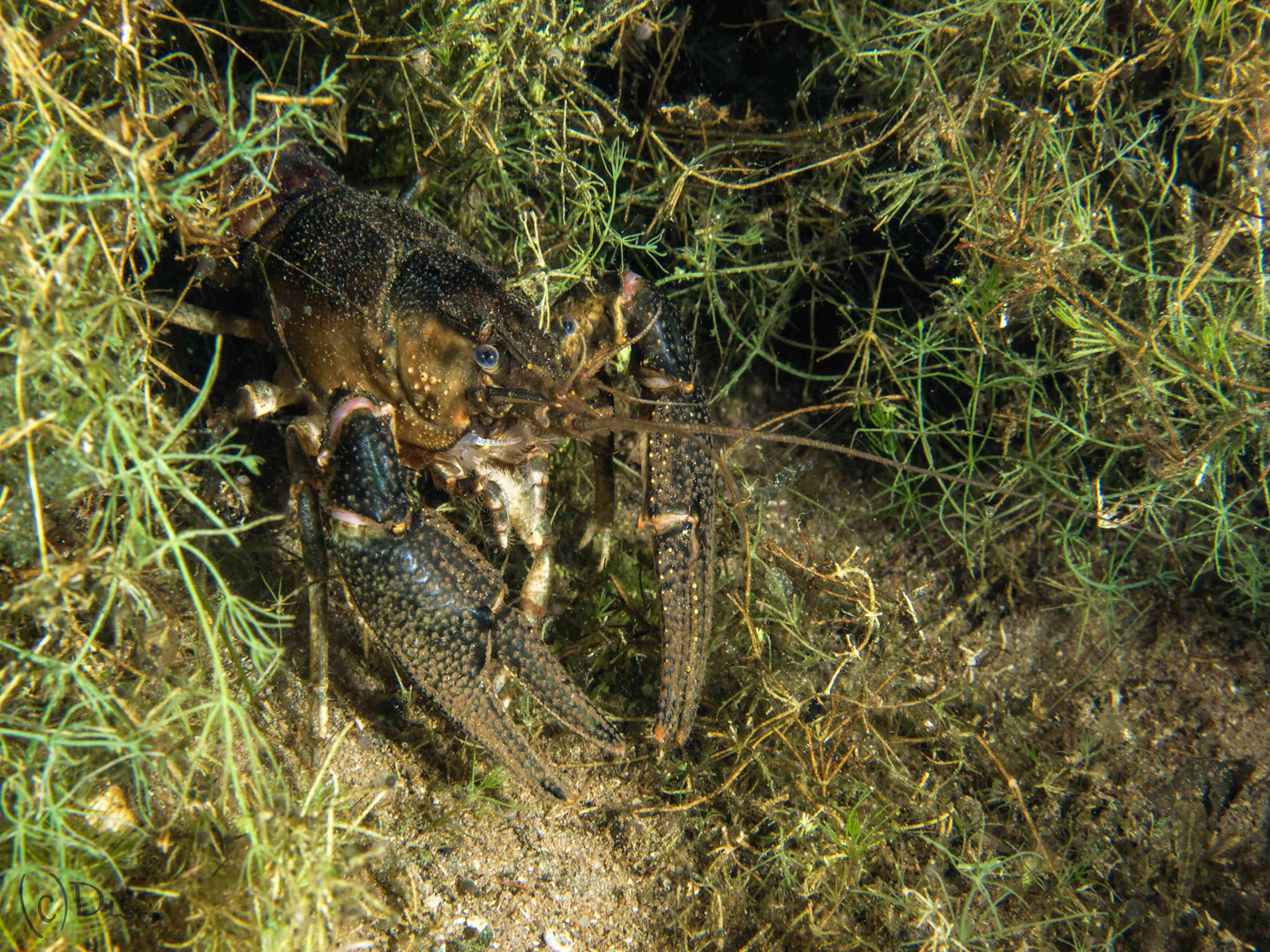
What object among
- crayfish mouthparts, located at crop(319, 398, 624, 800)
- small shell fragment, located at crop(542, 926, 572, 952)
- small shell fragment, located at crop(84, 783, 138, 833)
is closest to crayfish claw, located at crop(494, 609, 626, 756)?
crayfish mouthparts, located at crop(319, 398, 624, 800)

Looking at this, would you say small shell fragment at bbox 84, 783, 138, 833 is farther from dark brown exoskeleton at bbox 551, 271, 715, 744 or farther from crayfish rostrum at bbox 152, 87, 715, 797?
dark brown exoskeleton at bbox 551, 271, 715, 744

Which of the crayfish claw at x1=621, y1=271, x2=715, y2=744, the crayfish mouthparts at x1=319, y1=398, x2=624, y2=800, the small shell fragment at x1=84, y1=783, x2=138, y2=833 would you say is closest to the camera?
the small shell fragment at x1=84, y1=783, x2=138, y2=833

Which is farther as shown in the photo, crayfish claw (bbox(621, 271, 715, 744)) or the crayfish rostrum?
crayfish claw (bbox(621, 271, 715, 744))

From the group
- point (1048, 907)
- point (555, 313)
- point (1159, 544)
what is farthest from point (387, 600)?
point (1159, 544)

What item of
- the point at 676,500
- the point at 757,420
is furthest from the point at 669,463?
the point at 757,420

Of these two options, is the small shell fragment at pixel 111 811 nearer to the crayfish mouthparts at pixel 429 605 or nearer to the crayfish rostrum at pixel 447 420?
the crayfish rostrum at pixel 447 420

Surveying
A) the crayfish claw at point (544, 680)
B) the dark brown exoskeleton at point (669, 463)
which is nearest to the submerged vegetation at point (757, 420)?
the dark brown exoskeleton at point (669, 463)

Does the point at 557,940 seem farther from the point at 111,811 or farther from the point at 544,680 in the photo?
the point at 111,811

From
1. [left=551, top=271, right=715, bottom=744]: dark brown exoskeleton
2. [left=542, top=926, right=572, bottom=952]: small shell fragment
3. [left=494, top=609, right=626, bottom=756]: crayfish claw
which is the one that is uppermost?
[left=551, top=271, right=715, bottom=744]: dark brown exoskeleton
